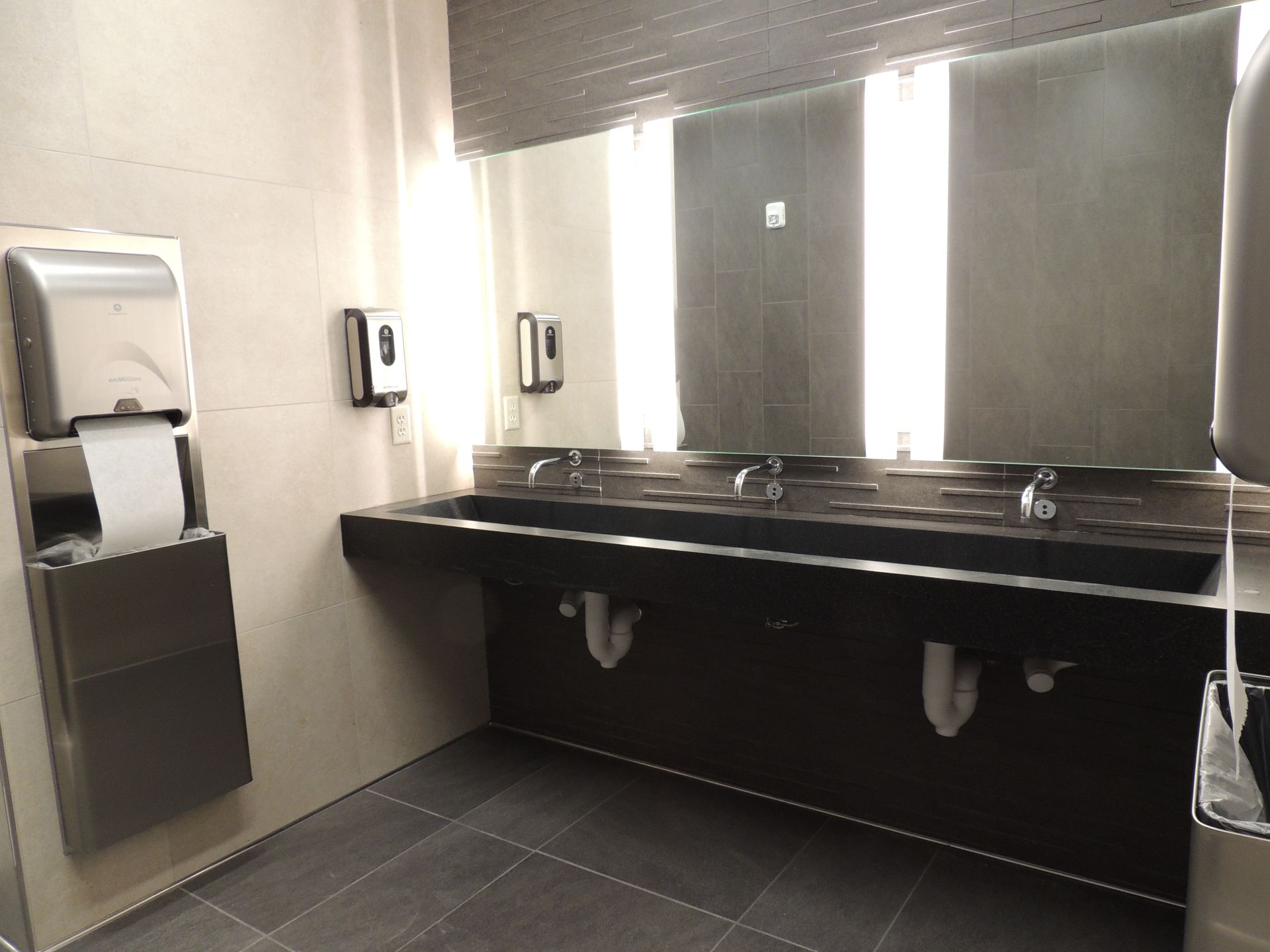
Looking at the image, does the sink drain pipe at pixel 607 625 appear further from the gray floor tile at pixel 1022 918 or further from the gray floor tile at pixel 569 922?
the gray floor tile at pixel 1022 918

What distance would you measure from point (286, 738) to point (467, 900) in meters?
0.75

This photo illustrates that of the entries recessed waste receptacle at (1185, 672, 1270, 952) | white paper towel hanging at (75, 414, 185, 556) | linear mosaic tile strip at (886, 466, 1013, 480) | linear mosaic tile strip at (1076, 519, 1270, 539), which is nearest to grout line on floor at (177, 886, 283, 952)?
white paper towel hanging at (75, 414, 185, 556)

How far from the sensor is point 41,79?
6.24 feet

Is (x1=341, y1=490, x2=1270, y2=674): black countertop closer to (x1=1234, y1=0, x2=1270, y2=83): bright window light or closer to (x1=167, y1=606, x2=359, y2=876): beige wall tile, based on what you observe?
(x1=167, y1=606, x2=359, y2=876): beige wall tile

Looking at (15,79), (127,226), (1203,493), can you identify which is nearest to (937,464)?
(1203,493)

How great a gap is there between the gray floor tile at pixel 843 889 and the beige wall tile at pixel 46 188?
2.25 m

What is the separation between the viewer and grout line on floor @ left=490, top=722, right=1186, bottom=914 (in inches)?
80.4

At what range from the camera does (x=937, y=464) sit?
212 centimetres

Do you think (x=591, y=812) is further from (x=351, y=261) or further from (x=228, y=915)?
(x=351, y=261)

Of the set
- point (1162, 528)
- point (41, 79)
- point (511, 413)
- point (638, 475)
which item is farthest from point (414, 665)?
point (1162, 528)

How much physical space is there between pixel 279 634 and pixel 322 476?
471 millimetres

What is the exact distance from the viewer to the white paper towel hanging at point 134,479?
1910mm

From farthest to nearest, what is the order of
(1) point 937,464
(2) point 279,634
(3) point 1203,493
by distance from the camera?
(2) point 279,634
(1) point 937,464
(3) point 1203,493

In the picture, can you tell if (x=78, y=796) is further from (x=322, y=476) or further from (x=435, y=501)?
(x=435, y=501)
